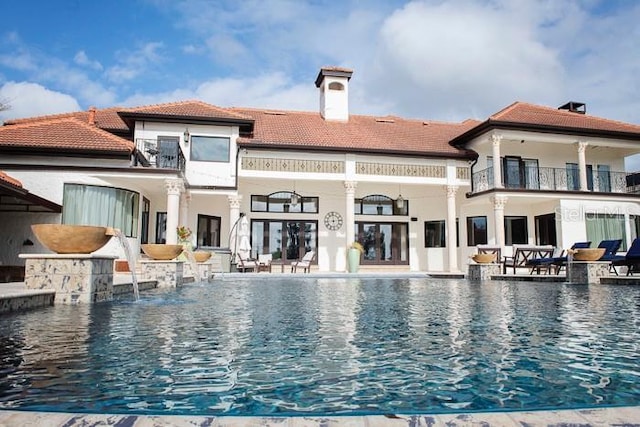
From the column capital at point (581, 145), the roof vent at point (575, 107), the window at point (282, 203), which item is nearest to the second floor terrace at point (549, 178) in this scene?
the column capital at point (581, 145)

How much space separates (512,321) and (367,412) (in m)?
3.00

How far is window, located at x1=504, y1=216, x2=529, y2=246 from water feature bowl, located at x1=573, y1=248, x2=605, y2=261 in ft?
33.0

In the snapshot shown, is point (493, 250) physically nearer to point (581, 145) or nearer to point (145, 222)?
point (581, 145)

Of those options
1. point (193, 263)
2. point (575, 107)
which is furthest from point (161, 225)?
point (575, 107)

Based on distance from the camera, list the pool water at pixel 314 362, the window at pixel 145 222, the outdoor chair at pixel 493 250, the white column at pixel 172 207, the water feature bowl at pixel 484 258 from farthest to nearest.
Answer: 1. the window at pixel 145 222
2. the outdoor chair at pixel 493 250
3. the white column at pixel 172 207
4. the water feature bowl at pixel 484 258
5. the pool water at pixel 314 362

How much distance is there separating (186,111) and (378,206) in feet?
30.6

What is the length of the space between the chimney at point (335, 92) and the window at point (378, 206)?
392 centimetres

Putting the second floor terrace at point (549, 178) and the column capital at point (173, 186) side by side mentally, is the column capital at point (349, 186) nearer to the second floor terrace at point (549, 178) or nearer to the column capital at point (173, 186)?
the second floor terrace at point (549, 178)

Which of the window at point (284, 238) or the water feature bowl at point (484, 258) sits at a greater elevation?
the window at point (284, 238)

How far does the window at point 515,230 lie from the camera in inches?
771

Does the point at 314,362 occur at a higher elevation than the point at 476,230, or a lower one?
lower

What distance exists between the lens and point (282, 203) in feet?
63.5

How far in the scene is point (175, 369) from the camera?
2.29 meters

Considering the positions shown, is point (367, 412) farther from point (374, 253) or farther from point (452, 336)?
point (374, 253)
